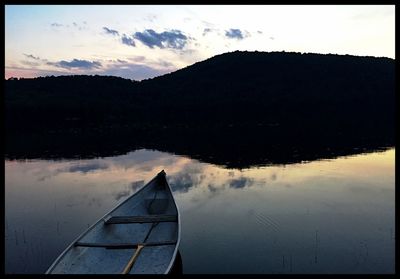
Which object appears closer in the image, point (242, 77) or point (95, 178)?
point (95, 178)

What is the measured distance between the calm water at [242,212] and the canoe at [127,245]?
2.83 ft

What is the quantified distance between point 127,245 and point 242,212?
6.42 metres

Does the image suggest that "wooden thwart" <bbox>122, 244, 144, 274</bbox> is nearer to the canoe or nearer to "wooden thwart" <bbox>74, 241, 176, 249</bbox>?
the canoe

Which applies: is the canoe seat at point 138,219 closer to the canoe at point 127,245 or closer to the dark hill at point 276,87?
the canoe at point 127,245

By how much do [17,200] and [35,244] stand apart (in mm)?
7718

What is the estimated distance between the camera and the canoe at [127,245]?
387 inches

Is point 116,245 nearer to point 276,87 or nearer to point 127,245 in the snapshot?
point 127,245

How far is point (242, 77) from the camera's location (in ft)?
422

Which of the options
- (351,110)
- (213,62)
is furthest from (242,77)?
(351,110)

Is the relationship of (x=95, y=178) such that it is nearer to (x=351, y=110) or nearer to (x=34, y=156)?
(x=34, y=156)

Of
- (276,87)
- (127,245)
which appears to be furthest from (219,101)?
(127,245)

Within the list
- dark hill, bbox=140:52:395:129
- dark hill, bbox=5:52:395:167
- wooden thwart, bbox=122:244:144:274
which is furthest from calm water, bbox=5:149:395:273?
dark hill, bbox=140:52:395:129

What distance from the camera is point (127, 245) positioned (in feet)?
36.5

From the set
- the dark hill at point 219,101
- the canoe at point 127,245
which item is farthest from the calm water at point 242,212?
the dark hill at point 219,101
